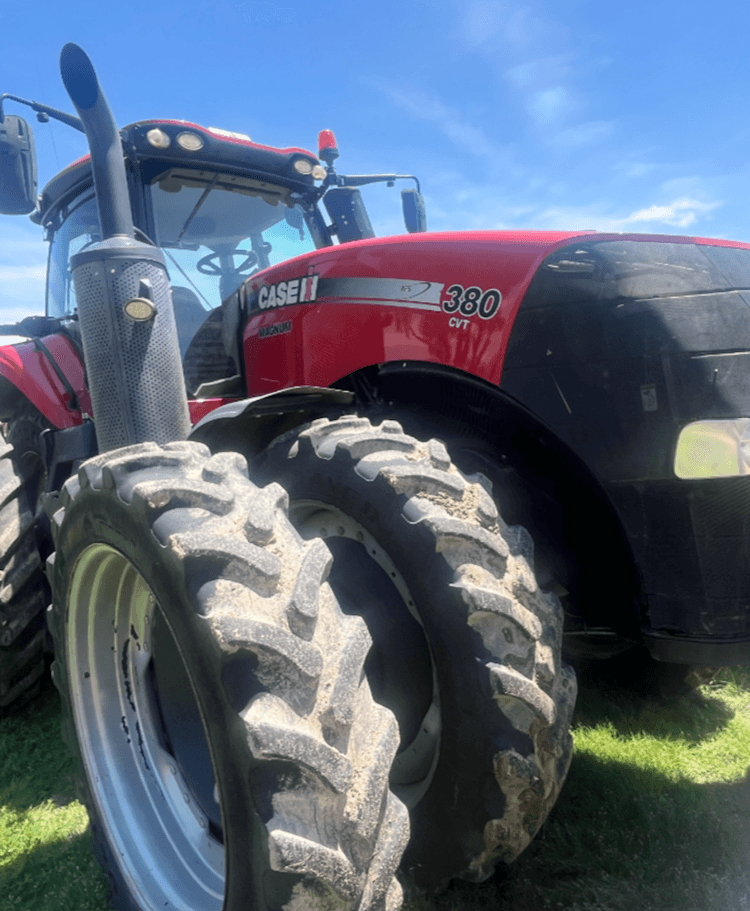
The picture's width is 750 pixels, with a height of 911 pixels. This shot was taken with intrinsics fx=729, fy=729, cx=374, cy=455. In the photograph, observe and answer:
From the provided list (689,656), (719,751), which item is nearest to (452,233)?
(689,656)

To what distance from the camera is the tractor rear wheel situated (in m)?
2.76

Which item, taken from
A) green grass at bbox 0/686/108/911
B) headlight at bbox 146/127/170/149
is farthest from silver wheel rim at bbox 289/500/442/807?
headlight at bbox 146/127/170/149

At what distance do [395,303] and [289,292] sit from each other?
18.9 inches

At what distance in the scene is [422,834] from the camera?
1673 mm

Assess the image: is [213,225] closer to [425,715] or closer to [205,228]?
[205,228]

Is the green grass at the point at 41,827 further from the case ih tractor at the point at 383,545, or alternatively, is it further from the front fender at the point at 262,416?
the front fender at the point at 262,416

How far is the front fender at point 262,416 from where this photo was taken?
1793 mm

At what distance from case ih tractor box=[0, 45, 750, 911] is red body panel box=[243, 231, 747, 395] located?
0.01m

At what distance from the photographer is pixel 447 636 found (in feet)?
4.98

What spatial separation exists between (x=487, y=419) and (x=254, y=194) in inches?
75.9

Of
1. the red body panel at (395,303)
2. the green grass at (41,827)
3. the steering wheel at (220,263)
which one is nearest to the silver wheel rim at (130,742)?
the green grass at (41,827)

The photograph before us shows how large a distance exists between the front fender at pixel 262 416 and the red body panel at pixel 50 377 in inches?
53.9

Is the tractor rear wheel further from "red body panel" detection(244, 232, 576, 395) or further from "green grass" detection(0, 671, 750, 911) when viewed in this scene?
"red body panel" detection(244, 232, 576, 395)

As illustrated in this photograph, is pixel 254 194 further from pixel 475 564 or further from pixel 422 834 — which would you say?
pixel 422 834
